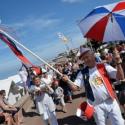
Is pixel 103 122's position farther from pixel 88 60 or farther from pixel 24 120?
pixel 24 120

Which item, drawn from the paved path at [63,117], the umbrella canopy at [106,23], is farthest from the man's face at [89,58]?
the paved path at [63,117]

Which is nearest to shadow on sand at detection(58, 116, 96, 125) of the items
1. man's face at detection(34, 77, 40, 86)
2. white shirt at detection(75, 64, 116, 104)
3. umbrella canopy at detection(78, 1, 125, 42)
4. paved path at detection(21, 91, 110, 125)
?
paved path at detection(21, 91, 110, 125)

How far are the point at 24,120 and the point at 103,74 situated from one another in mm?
10320

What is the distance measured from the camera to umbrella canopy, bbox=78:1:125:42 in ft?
26.7

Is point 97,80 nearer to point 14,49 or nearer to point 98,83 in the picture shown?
point 98,83

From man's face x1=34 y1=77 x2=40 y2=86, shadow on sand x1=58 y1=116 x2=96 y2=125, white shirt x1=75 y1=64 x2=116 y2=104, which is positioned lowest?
shadow on sand x1=58 y1=116 x2=96 y2=125

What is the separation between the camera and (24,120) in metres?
17.6

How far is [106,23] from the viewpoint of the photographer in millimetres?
8375

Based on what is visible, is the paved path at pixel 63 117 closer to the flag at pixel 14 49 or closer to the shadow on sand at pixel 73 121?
the shadow on sand at pixel 73 121

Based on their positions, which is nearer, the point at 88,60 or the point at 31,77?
the point at 88,60

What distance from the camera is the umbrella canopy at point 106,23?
8.12 meters

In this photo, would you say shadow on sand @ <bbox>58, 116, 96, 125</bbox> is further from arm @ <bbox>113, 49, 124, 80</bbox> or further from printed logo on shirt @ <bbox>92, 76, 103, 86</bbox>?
arm @ <bbox>113, 49, 124, 80</bbox>

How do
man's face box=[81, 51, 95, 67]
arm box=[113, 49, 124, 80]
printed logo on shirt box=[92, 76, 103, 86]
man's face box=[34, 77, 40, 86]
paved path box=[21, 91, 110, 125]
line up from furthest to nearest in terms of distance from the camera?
paved path box=[21, 91, 110, 125], man's face box=[34, 77, 40, 86], printed logo on shirt box=[92, 76, 103, 86], man's face box=[81, 51, 95, 67], arm box=[113, 49, 124, 80]

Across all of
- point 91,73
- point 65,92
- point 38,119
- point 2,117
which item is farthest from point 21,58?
point 65,92
